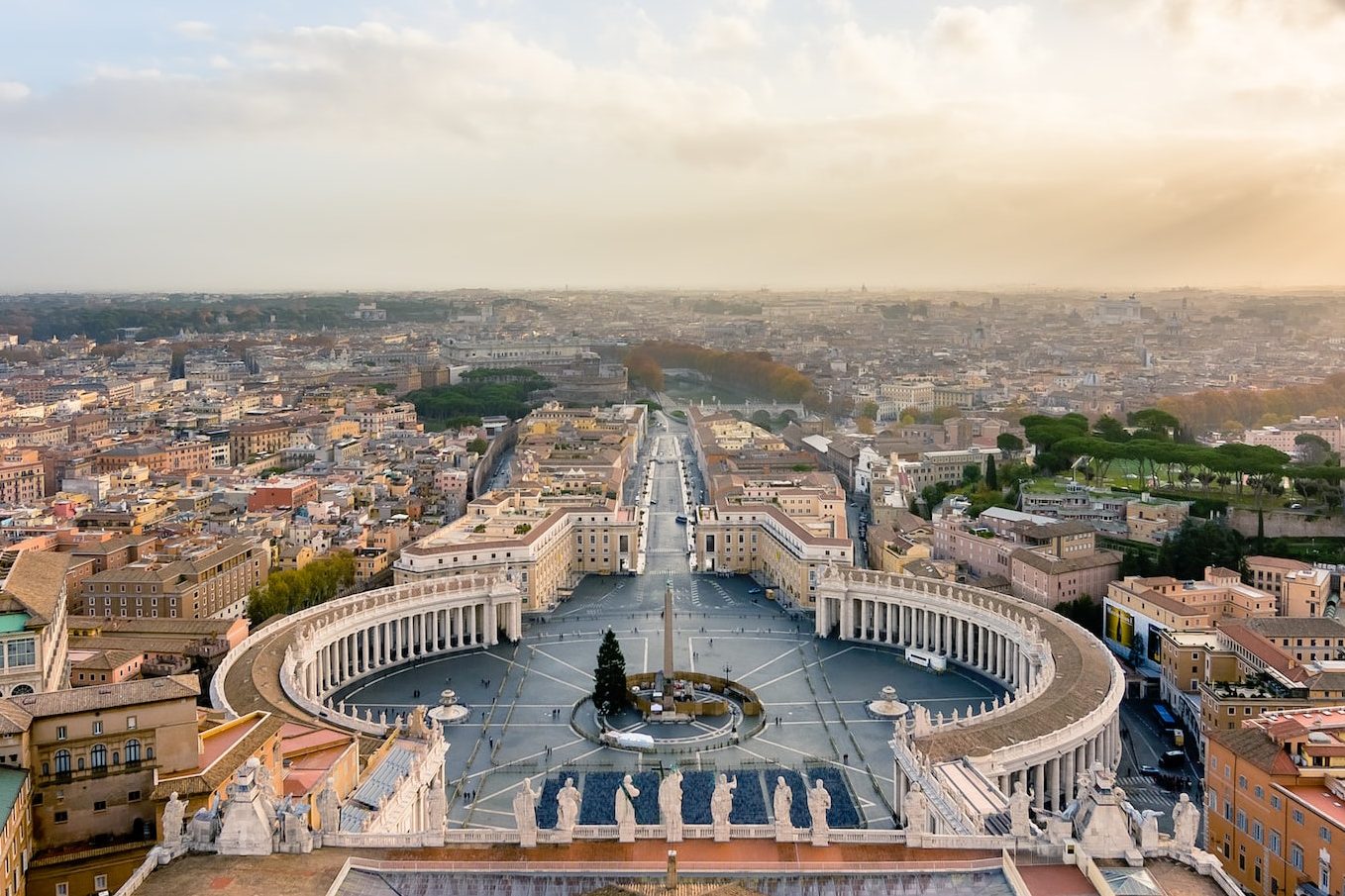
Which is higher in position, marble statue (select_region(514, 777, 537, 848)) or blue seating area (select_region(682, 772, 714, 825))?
marble statue (select_region(514, 777, 537, 848))

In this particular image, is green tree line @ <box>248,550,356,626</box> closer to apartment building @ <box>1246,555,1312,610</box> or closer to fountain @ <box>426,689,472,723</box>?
fountain @ <box>426,689,472,723</box>

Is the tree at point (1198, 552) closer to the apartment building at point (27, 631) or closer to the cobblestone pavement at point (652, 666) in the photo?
the cobblestone pavement at point (652, 666)

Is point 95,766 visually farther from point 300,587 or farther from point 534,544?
point 534,544

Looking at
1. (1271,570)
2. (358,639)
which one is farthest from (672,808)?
(1271,570)

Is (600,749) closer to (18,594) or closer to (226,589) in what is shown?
(18,594)

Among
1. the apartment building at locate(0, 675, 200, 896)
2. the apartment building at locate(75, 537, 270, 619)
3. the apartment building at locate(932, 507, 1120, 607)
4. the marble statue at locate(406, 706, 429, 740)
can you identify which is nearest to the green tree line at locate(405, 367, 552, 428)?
the apartment building at locate(75, 537, 270, 619)

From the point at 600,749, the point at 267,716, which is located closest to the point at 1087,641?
the point at 600,749
